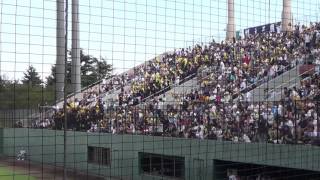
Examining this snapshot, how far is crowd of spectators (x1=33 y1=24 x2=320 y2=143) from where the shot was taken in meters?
10.3

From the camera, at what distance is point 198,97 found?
12.9 meters

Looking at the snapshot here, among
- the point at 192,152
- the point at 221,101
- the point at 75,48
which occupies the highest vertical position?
the point at 75,48

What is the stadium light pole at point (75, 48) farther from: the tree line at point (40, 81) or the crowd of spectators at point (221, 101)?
the crowd of spectators at point (221, 101)

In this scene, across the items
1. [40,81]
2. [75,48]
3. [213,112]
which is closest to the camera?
[75,48]

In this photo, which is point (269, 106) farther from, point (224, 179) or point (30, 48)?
point (30, 48)

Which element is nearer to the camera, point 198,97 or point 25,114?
point 25,114

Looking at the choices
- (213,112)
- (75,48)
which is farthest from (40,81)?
(213,112)

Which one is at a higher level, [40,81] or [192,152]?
[40,81]

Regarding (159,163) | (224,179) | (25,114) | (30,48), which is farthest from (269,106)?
(30,48)

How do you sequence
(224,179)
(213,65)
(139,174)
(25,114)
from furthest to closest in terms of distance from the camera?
(139,174) → (213,65) → (224,179) → (25,114)

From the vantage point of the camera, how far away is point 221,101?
12.4 m

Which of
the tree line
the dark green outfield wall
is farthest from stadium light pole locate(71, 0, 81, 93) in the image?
the dark green outfield wall

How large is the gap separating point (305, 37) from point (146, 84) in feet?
17.3

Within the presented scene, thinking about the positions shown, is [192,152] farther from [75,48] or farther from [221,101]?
[75,48]
